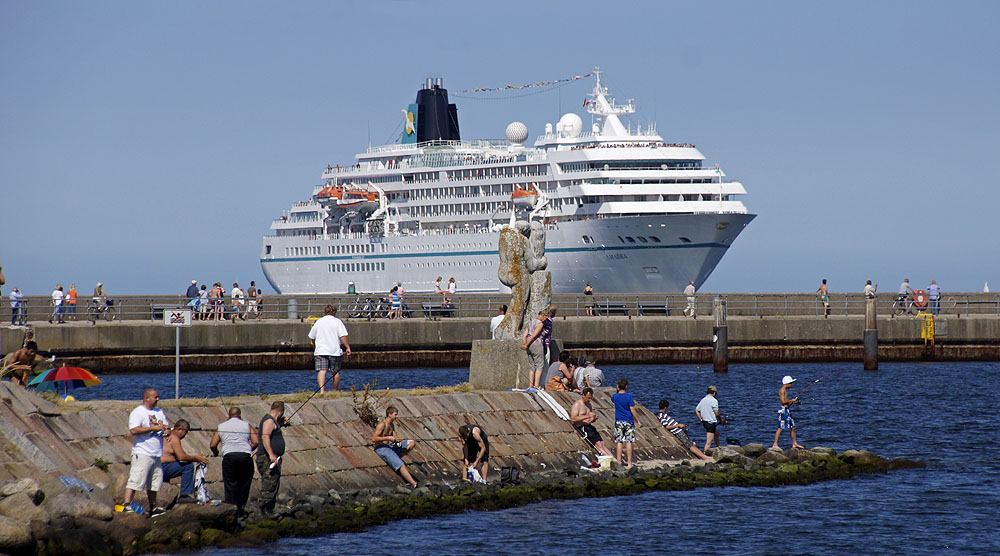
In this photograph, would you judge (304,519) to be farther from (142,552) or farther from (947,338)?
(947,338)

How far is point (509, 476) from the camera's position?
1784cm

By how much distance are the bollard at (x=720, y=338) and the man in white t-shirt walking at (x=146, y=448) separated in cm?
2599

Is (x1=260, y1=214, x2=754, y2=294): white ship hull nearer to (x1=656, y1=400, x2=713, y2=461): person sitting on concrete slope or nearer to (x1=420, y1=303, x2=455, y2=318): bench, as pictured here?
(x1=420, y1=303, x2=455, y2=318): bench

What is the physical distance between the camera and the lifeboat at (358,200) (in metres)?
82.3

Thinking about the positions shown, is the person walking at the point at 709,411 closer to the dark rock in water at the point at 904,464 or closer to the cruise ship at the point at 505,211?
the dark rock in water at the point at 904,464

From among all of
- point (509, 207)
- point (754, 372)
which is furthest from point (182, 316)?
point (509, 207)

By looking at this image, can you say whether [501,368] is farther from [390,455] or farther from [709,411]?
[390,455]

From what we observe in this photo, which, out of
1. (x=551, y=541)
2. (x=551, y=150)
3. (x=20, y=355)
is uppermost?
(x=551, y=150)

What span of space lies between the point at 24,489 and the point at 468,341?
87.4 ft

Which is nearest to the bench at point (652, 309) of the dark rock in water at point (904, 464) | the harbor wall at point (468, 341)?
the harbor wall at point (468, 341)

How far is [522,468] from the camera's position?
18453mm

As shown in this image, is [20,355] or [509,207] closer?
[20,355]

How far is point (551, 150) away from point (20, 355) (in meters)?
58.9

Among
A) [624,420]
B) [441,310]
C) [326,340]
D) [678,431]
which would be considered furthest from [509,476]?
[441,310]
